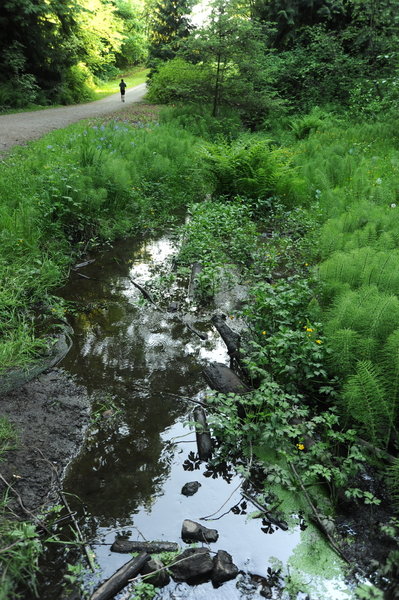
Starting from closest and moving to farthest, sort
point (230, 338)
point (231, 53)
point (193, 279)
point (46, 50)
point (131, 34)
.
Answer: point (230, 338) → point (193, 279) → point (231, 53) → point (46, 50) → point (131, 34)

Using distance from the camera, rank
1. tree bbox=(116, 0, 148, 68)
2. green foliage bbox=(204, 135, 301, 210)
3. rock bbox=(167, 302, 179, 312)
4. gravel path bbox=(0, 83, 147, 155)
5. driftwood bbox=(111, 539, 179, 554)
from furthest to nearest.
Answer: tree bbox=(116, 0, 148, 68) < gravel path bbox=(0, 83, 147, 155) < green foliage bbox=(204, 135, 301, 210) < rock bbox=(167, 302, 179, 312) < driftwood bbox=(111, 539, 179, 554)

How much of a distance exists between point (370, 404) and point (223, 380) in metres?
1.27

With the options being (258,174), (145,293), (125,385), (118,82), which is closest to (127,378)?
(125,385)

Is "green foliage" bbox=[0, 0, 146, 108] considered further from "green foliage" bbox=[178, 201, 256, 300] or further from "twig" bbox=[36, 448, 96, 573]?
"twig" bbox=[36, 448, 96, 573]

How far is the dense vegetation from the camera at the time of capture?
2.99 metres

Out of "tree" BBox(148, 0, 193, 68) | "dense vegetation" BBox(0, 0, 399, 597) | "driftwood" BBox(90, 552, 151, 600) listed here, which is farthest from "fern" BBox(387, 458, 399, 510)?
"tree" BBox(148, 0, 193, 68)

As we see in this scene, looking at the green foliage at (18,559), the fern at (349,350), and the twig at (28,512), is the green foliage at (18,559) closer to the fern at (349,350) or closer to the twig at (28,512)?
the twig at (28,512)

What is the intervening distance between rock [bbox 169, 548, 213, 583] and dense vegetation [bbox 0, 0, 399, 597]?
65 cm

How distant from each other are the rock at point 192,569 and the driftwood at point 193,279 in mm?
3411

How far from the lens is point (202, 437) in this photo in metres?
3.17

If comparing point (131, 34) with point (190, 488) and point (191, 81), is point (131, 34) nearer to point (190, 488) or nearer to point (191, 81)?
point (191, 81)

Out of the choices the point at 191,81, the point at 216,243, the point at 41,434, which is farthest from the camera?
the point at 191,81

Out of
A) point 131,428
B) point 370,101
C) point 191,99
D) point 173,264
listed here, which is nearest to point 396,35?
point 370,101

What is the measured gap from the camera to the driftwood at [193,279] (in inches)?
217
